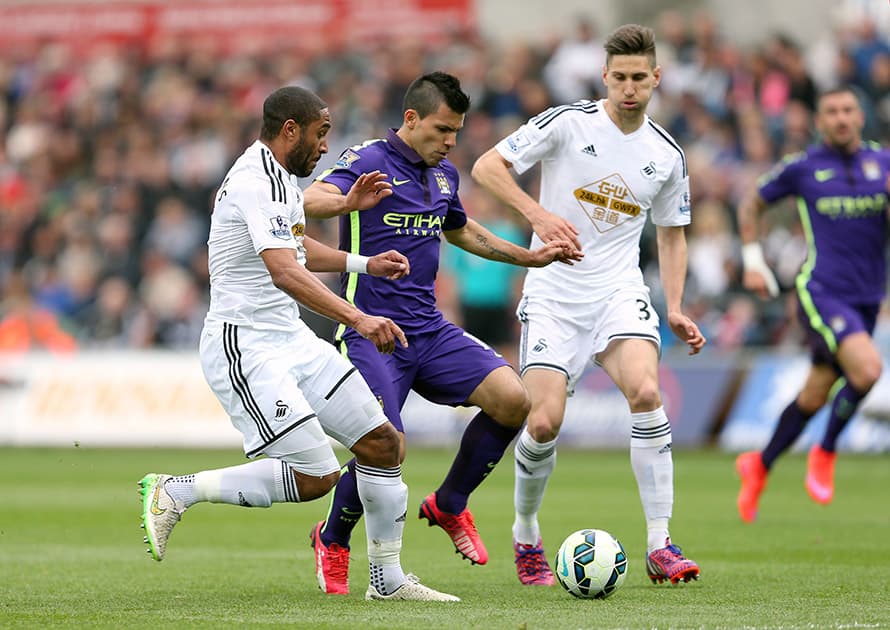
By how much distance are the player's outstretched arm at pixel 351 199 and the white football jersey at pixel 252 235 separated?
20cm

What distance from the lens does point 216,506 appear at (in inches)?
549

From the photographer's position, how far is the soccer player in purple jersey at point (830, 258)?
38.1 ft

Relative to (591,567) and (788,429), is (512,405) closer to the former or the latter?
(591,567)

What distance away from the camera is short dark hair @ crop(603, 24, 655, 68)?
8.42 metres

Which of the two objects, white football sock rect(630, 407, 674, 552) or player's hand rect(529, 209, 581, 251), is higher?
player's hand rect(529, 209, 581, 251)

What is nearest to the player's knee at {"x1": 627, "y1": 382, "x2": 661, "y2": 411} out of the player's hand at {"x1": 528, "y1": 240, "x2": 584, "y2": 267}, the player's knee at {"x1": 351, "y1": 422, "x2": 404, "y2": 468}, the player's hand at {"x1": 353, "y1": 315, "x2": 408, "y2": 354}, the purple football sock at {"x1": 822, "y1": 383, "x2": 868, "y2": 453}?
the player's hand at {"x1": 528, "y1": 240, "x2": 584, "y2": 267}

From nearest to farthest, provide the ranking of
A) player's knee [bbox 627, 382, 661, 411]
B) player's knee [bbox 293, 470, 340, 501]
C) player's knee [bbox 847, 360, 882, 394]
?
player's knee [bbox 293, 470, 340, 501] → player's knee [bbox 627, 382, 661, 411] → player's knee [bbox 847, 360, 882, 394]

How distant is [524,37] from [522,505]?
16.9 metres

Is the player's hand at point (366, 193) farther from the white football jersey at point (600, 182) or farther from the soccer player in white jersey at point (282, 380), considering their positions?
the white football jersey at point (600, 182)

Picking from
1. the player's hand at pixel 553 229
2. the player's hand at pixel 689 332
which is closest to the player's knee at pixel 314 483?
the player's hand at pixel 553 229

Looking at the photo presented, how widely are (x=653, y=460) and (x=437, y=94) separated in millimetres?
2217

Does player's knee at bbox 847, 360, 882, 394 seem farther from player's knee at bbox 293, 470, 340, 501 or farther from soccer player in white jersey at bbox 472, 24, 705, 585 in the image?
player's knee at bbox 293, 470, 340, 501

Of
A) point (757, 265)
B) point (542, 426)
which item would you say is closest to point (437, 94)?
point (542, 426)

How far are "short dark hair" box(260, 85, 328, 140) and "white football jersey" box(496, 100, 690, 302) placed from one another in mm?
1649
